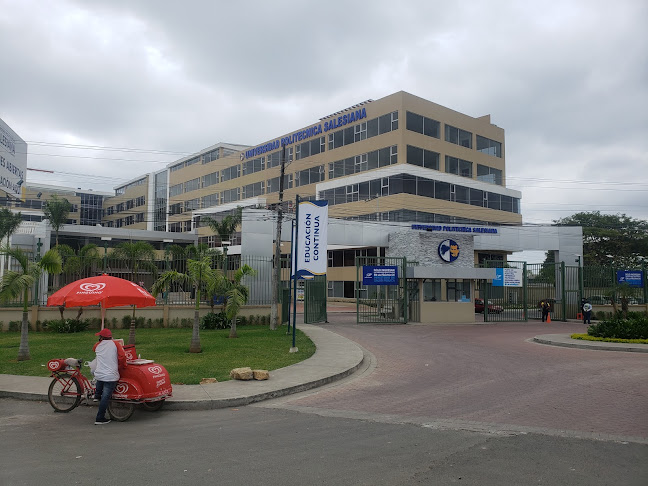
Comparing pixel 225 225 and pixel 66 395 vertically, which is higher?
pixel 225 225

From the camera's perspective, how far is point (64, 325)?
19.7m

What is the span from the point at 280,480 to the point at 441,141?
50397mm

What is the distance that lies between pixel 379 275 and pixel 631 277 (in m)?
17.0

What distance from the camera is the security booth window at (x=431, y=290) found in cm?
2973

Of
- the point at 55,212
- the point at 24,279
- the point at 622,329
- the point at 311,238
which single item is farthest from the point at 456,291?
the point at 55,212

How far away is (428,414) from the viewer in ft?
28.7

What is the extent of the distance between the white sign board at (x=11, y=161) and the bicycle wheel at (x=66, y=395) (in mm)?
18066

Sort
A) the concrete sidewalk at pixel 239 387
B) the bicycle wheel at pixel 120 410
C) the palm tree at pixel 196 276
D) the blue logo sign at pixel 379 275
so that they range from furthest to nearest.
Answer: the blue logo sign at pixel 379 275 < the palm tree at pixel 196 276 < the concrete sidewalk at pixel 239 387 < the bicycle wheel at pixel 120 410

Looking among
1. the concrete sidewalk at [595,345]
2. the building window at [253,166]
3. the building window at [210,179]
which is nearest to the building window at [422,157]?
the building window at [253,166]

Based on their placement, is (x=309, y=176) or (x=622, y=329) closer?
(x=622, y=329)

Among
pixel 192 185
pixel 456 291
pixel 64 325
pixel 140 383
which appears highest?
pixel 192 185

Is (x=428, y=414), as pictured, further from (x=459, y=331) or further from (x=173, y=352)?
(x=459, y=331)

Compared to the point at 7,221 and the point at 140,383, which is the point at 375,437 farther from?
the point at 7,221

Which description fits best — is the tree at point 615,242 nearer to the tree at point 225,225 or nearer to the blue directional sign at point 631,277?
the blue directional sign at point 631,277
